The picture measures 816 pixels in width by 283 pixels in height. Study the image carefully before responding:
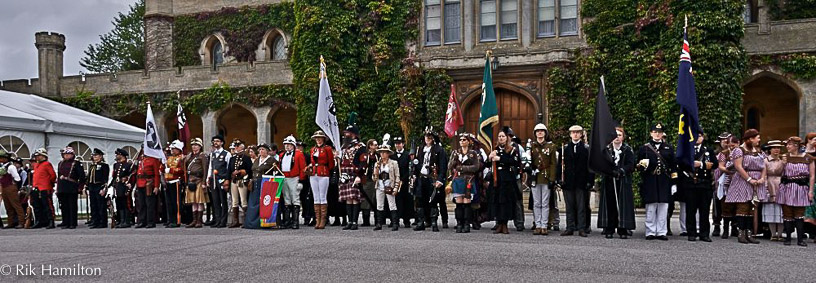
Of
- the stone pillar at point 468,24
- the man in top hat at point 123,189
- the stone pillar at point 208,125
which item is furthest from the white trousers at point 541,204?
the stone pillar at point 208,125

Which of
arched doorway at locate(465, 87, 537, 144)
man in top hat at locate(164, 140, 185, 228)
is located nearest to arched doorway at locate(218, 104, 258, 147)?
arched doorway at locate(465, 87, 537, 144)

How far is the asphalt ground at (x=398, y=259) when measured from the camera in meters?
7.66

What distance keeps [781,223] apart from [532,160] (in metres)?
3.85

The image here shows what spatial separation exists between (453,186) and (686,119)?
152 inches

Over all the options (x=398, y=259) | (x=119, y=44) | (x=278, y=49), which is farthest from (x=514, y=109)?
(x=119, y=44)

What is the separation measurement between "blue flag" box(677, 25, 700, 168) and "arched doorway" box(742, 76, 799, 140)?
1346 centimetres

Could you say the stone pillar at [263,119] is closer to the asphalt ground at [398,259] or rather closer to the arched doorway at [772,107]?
the asphalt ground at [398,259]

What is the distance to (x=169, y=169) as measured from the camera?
14.9 metres

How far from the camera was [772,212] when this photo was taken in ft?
36.6

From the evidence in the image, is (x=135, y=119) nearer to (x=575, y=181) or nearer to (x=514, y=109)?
(x=514, y=109)

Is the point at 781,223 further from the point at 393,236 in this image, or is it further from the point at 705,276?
the point at 393,236

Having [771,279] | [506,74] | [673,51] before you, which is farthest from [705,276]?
[506,74]

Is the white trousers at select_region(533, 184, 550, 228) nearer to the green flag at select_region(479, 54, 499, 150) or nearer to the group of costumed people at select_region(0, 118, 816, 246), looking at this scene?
the group of costumed people at select_region(0, 118, 816, 246)

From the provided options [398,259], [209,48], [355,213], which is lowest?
[398,259]
